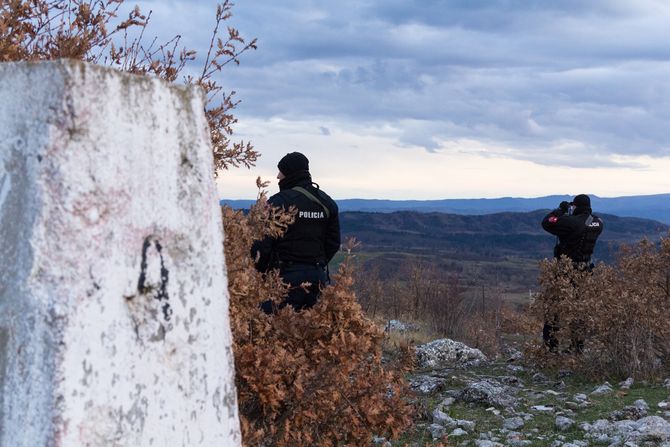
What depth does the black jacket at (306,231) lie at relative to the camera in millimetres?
6535

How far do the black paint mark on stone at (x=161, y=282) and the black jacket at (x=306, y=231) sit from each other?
4.00m

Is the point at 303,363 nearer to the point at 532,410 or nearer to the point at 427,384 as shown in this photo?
the point at 532,410

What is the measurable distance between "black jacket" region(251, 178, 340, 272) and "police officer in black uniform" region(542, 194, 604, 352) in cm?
501

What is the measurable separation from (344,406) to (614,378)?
250 inches

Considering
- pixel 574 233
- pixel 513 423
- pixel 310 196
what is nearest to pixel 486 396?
pixel 513 423

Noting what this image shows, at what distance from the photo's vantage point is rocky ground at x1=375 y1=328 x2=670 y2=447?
6672 mm

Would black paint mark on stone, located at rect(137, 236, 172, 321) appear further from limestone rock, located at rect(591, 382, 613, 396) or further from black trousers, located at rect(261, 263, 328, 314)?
limestone rock, located at rect(591, 382, 613, 396)

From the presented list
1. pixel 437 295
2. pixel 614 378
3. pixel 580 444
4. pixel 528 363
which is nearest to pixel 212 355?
pixel 580 444

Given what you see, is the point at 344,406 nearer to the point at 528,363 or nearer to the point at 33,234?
the point at 33,234

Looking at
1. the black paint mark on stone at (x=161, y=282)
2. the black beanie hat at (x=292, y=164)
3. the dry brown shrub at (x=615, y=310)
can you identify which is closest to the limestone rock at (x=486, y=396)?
the dry brown shrub at (x=615, y=310)

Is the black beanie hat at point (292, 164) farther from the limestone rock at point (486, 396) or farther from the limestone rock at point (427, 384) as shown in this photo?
the limestone rock at point (486, 396)

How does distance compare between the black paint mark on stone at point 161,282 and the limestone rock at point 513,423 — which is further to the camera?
the limestone rock at point 513,423

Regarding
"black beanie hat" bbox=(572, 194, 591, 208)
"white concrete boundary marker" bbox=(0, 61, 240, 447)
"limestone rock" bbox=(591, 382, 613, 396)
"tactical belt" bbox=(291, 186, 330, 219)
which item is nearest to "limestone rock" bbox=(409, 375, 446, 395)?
"limestone rock" bbox=(591, 382, 613, 396)

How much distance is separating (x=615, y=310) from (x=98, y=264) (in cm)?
836
